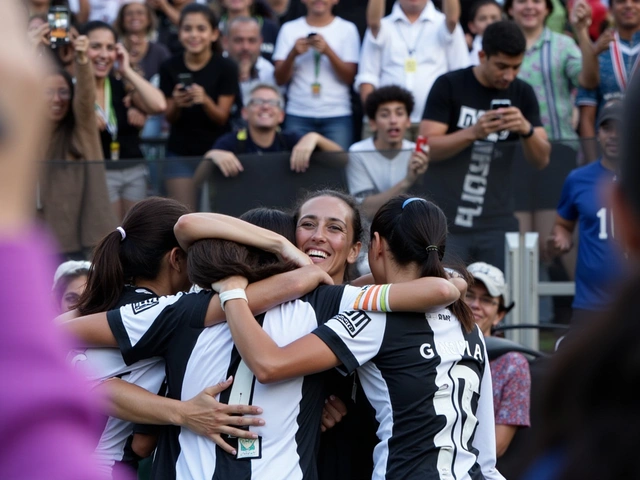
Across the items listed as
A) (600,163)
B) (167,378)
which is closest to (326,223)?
(167,378)

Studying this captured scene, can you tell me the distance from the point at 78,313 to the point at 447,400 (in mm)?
1401

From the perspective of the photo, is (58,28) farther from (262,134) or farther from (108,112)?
(262,134)

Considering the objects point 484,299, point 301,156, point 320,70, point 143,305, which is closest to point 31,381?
point 143,305

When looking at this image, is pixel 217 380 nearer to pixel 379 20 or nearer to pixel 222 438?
pixel 222 438

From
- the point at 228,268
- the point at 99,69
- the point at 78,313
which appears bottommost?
the point at 78,313

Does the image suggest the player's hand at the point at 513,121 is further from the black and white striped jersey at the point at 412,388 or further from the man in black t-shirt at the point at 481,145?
the black and white striped jersey at the point at 412,388

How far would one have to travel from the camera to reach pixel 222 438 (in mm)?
3180

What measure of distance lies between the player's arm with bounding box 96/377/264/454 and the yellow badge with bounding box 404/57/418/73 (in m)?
5.28

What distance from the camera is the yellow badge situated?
8109mm

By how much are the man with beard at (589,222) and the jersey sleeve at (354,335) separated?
10.1 feet

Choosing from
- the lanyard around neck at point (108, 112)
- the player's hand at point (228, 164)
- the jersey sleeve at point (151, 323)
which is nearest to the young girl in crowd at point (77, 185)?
the lanyard around neck at point (108, 112)

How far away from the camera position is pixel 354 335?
3178mm

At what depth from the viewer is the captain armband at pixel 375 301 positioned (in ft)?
10.6

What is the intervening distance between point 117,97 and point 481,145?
3134mm
